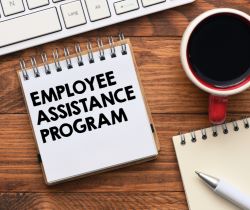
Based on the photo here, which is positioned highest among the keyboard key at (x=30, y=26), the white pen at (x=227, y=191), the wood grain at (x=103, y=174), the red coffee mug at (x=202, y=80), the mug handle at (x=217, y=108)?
the keyboard key at (x=30, y=26)

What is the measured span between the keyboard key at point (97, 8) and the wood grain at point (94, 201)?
250 millimetres

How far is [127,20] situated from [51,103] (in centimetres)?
16

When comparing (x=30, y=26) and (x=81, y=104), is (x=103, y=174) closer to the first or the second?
(x=81, y=104)

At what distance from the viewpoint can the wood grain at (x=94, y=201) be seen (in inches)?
30.8

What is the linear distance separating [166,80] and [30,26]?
20 cm

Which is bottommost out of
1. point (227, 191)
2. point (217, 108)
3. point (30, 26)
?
point (227, 191)

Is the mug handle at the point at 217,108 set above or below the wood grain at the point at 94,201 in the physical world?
above

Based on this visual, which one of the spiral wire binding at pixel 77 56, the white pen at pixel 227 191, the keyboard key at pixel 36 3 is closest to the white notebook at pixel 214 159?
the white pen at pixel 227 191

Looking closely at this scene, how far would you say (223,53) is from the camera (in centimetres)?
72

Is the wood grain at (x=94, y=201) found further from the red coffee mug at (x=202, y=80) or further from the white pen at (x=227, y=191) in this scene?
the red coffee mug at (x=202, y=80)

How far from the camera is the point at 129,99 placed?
77 centimetres

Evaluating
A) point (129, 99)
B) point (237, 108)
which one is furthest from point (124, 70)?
point (237, 108)

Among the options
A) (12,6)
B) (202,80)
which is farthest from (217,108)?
(12,6)

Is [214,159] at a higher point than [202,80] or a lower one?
lower
